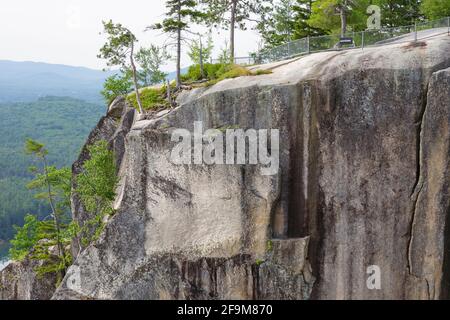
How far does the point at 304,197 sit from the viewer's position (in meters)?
22.5

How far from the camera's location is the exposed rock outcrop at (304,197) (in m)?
21.0

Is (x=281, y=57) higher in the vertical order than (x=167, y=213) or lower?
higher

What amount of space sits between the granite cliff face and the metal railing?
2622 mm

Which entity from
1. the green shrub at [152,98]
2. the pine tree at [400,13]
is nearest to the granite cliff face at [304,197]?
the green shrub at [152,98]

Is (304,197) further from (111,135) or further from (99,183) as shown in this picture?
(111,135)

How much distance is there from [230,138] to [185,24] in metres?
8.86

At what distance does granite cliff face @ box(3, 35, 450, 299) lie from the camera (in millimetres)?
21000

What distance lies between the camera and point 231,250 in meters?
22.9

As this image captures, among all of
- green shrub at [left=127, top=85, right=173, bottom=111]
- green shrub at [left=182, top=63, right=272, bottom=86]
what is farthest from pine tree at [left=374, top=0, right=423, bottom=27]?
green shrub at [left=127, top=85, right=173, bottom=111]

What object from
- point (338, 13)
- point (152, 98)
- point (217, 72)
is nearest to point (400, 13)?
point (338, 13)

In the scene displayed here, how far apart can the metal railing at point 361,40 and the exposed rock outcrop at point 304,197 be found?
8.40 feet

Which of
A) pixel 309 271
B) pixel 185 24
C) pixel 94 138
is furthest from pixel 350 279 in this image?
pixel 94 138
